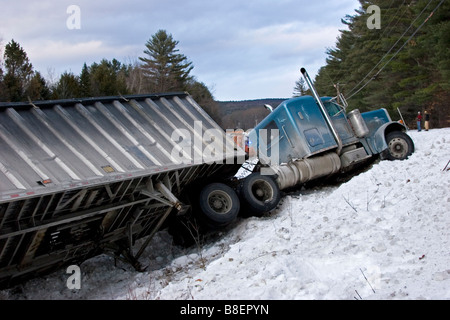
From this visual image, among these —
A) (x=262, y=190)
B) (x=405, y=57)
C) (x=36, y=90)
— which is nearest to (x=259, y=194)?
(x=262, y=190)

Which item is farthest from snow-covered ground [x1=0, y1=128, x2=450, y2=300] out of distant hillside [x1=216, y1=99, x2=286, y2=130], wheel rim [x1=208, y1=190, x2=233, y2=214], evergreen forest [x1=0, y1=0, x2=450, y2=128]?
distant hillside [x1=216, y1=99, x2=286, y2=130]

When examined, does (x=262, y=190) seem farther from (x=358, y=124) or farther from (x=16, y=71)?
(x=16, y=71)

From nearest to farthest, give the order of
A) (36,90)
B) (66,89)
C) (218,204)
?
1. (218,204)
2. (36,90)
3. (66,89)

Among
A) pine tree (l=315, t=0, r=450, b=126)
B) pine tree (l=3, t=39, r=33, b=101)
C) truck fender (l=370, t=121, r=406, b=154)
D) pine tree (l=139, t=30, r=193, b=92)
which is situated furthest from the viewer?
pine tree (l=139, t=30, r=193, b=92)

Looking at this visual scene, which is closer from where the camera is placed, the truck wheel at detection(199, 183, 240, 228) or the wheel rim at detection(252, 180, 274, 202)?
the truck wheel at detection(199, 183, 240, 228)

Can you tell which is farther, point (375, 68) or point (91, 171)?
point (375, 68)

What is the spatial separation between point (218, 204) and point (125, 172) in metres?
2.71

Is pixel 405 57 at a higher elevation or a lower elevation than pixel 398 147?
higher

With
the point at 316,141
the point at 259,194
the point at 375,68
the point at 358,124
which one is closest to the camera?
the point at 259,194

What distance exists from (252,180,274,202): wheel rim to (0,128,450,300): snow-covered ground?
1.49 feet

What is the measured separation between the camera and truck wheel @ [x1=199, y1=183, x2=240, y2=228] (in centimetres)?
880

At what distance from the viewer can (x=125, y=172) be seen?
7.02m

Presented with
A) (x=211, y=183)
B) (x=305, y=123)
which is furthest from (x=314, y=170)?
(x=211, y=183)

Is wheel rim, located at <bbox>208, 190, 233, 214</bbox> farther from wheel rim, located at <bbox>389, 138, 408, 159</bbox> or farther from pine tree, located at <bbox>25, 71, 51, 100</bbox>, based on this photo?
pine tree, located at <bbox>25, 71, 51, 100</bbox>
